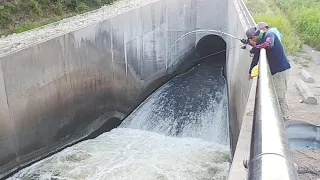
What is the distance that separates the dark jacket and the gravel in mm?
5510

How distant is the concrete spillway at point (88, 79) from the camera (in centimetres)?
781

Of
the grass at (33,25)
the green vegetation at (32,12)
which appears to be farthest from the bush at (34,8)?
the grass at (33,25)

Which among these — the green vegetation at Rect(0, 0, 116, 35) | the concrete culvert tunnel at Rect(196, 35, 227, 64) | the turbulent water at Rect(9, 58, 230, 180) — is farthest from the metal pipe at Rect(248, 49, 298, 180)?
the concrete culvert tunnel at Rect(196, 35, 227, 64)

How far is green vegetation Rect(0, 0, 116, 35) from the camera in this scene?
10602mm

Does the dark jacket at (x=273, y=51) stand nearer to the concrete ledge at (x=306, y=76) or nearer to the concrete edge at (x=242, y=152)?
the concrete edge at (x=242, y=152)

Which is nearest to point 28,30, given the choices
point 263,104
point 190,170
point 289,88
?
point 190,170

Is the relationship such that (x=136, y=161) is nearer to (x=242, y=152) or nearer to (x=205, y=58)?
(x=242, y=152)

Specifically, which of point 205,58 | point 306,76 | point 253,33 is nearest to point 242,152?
point 253,33

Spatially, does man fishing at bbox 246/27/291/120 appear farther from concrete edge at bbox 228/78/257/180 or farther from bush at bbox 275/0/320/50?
bush at bbox 275/0/320/50

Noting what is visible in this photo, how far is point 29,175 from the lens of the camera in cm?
774

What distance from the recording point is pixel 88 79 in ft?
32.6

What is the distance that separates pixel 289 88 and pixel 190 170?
2.68m

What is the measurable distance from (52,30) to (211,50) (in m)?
9.65

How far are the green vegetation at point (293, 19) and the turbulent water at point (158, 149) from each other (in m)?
2.96
